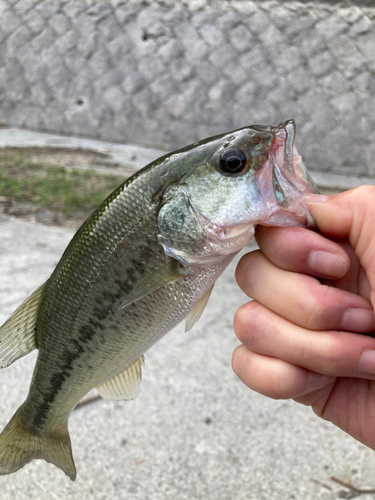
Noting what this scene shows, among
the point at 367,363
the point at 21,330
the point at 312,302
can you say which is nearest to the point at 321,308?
the point at 312,302

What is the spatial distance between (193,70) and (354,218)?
4.11 metres

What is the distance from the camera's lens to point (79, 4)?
4672mm

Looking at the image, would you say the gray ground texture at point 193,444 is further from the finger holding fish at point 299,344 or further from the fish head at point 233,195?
the fish head at point 233,195

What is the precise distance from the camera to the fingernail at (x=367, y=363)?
32.9 inches

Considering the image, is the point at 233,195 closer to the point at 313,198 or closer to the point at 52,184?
the point at 313,198

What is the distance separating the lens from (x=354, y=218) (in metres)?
0.89

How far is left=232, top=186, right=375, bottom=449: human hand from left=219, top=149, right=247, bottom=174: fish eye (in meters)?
0.14

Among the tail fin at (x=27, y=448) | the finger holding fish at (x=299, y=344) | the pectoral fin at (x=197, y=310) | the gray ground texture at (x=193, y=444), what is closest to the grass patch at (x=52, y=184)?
the gray ground texture at (x=193, y=444)

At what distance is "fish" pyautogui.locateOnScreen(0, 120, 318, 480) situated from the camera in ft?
2.68

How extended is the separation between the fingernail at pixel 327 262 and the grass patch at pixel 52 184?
2.62 m

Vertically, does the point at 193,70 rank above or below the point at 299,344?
below

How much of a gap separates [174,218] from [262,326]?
0.29 meters

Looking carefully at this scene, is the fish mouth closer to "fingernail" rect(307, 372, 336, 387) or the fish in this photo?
the fish

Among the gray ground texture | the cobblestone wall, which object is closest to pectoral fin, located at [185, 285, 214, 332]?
the gray ground texture
